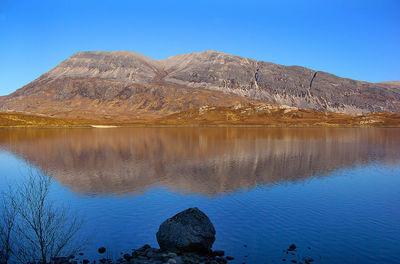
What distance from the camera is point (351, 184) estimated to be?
119 feet

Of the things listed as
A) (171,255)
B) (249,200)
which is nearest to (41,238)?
(171,255)

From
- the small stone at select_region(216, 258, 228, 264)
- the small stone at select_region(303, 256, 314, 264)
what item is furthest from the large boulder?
the small stone at select_region(303, 256, 314, 264)

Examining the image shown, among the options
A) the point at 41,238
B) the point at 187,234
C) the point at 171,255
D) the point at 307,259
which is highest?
the point at 41,238

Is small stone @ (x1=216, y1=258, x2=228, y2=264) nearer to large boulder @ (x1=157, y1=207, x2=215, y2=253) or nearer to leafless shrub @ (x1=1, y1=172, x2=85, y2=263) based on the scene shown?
large boulder @ (x1=157, y1=207, x2=215, y2=253)

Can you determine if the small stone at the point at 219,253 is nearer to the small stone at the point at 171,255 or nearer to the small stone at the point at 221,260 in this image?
the small stone at the point at 221,260

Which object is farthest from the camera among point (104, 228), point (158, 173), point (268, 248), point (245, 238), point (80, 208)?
point (158, 173)

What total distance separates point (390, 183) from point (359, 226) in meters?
19.4

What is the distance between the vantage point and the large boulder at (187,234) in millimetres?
17047

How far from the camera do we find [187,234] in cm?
1723

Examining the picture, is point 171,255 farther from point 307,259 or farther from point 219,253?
point 307,259

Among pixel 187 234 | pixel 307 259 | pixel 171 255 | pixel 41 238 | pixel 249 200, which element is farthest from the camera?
pixel 249 200

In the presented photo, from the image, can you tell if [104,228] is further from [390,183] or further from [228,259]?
[390,183]

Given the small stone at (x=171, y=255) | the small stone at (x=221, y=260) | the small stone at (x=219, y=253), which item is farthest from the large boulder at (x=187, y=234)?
the small stone at (x=221, y=260)

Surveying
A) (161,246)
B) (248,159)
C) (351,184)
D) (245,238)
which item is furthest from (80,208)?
(248,159)
